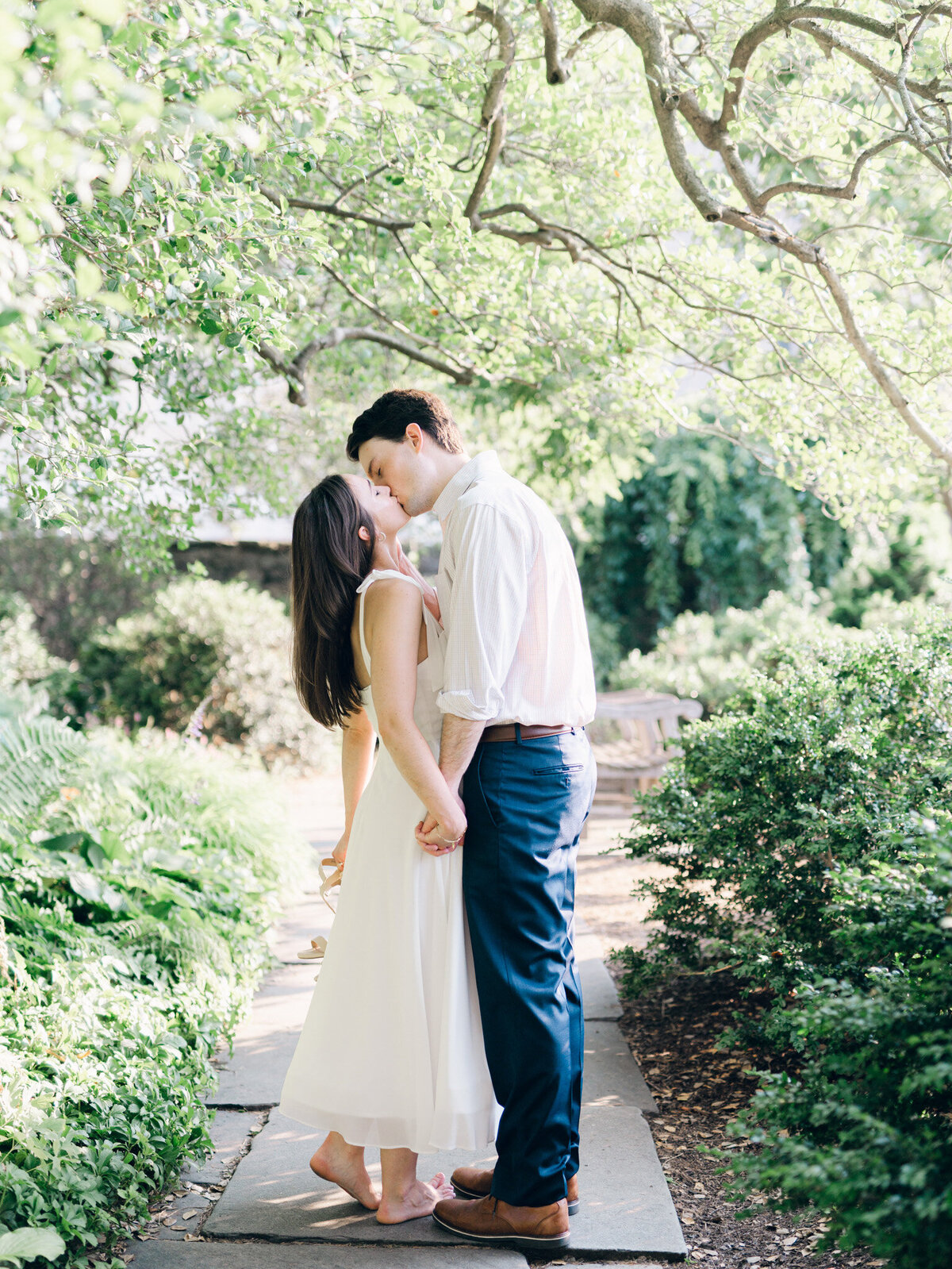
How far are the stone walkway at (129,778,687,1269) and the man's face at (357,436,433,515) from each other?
1.79 metres

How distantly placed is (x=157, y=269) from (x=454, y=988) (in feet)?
6.26

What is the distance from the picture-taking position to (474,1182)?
8.32ft

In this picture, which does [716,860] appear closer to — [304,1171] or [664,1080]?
[664,1080]

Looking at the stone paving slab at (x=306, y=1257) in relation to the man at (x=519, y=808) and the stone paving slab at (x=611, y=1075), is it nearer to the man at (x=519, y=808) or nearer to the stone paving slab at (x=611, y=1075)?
the man at (x=519, y=808)

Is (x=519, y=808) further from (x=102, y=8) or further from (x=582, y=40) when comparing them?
(x=582, y=40)

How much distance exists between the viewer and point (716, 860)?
11.6 ft

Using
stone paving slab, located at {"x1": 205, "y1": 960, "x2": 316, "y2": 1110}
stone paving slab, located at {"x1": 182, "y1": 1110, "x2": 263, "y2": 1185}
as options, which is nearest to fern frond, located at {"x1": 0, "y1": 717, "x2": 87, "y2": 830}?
stone paving slab, located at {"x1": 205, "y1": 960, "x2": 316, "y2": 1110}

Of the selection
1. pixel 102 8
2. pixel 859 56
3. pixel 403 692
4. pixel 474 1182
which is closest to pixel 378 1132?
pixel 474 1182

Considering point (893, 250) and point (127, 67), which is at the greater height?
point (893, 250)

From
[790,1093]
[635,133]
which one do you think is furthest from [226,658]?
[790,1093]

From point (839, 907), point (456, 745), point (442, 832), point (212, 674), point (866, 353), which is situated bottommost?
point (212, 674)

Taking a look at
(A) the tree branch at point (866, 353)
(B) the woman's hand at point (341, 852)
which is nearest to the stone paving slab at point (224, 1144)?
(B) the woman's hand at point (341, 852)

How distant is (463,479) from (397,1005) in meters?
1.30

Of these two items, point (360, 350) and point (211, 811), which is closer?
point (211, 811)
